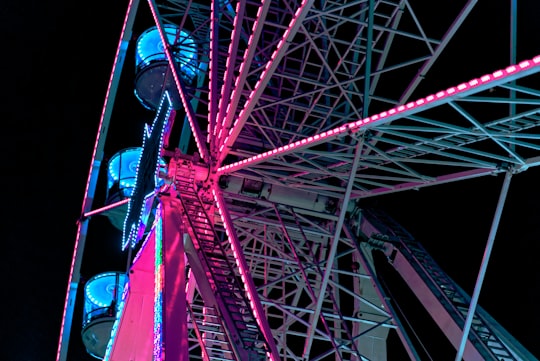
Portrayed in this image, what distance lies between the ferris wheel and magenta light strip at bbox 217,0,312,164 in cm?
3

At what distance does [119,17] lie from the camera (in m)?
28.6

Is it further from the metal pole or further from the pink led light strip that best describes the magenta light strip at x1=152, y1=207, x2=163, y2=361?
the metal pole

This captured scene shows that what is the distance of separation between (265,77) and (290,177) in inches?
160

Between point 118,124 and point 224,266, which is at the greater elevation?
point 118,124

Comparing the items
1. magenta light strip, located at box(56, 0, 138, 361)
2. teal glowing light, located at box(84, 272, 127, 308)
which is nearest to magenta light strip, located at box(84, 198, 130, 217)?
magenta light strip, located at box(56, 0, 138, 361)

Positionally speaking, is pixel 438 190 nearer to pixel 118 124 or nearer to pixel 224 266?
pixel 224 266

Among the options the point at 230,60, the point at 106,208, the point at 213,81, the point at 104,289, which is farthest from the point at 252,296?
the point at 104,289

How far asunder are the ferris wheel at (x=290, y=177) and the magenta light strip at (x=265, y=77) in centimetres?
3

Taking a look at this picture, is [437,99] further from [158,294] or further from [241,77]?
[241,77]

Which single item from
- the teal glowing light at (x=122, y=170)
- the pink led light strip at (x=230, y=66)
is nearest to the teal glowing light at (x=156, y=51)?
the teal glowing light at (x=122, y=170)

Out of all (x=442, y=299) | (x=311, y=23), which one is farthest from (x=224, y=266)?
(x=311, y=23)

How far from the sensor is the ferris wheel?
38.6 ft

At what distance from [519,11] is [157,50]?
910 centimetres

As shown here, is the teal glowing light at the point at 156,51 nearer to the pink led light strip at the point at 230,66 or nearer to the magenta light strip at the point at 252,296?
the pink led light strip at the point at 230,66
